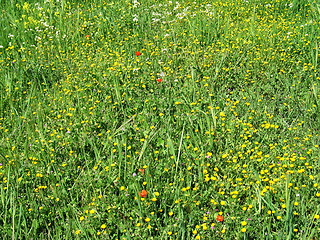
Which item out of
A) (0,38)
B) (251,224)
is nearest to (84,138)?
(251,224)

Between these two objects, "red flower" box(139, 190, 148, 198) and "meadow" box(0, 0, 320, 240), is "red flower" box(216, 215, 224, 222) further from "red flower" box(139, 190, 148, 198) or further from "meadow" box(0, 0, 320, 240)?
"red flower" box(139, 190, 148, 198)

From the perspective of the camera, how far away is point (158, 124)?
370 centimetres

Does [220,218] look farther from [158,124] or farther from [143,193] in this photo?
[158,124]

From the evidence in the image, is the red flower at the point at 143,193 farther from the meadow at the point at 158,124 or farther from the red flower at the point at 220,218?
the red flower at the point at 220,218

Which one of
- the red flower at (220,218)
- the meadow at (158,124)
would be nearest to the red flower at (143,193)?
the meadow at (158,124)

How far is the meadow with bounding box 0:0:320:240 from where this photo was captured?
2.74m

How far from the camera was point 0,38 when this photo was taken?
17.8ft

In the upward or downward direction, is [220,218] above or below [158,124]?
below

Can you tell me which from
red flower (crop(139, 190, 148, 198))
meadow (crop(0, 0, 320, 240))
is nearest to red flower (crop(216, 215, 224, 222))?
meadow (crop(0, 0, 320, 240))

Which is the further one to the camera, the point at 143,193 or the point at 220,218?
the point at 143,193

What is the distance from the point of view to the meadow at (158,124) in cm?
274

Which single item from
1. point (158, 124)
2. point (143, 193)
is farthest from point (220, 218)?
point (158, 124)

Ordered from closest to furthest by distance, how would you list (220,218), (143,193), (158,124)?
(220,218)
(143,193)
(158,124)

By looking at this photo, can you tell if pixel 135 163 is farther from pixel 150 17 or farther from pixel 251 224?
pixel 150 17
